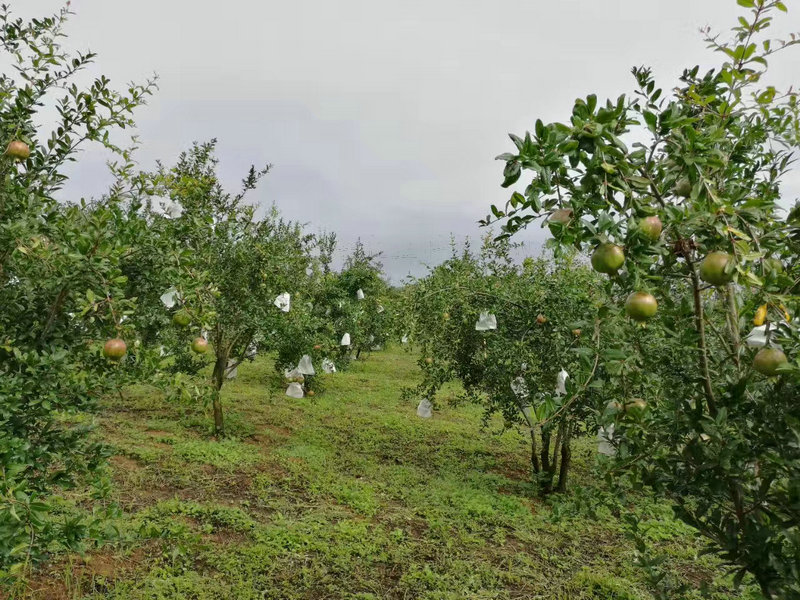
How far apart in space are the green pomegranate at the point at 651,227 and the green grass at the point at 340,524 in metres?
1.15

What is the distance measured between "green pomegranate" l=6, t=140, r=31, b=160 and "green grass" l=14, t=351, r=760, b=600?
149 centimetres

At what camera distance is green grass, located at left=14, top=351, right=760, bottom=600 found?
311 centimetres

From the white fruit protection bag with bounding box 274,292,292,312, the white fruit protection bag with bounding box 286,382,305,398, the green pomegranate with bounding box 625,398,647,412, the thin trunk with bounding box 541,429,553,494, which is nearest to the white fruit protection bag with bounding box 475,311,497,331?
the thin trunk with bounding box 541,429,553,494

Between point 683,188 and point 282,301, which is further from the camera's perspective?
point 282,301

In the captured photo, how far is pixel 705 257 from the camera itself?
1227 millimetres

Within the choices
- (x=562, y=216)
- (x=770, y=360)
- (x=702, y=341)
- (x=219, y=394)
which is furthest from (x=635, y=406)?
(x=219, y=394)

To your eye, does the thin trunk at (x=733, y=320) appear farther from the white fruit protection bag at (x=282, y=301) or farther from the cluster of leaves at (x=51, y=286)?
the white fruit protection bag at (x=282, y=301)

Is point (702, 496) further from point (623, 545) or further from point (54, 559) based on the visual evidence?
point (54, 559)

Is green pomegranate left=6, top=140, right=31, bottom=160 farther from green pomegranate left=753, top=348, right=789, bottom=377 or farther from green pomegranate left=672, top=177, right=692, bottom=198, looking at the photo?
green pomegranate left=753, top=348, right=789, bottom=377

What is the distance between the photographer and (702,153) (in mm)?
1205

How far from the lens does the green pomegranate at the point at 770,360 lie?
1.17m

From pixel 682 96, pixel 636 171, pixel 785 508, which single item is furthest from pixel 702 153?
pixel 785 508

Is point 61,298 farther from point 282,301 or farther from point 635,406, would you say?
point 282,301

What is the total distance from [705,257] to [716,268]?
0.30 ft
